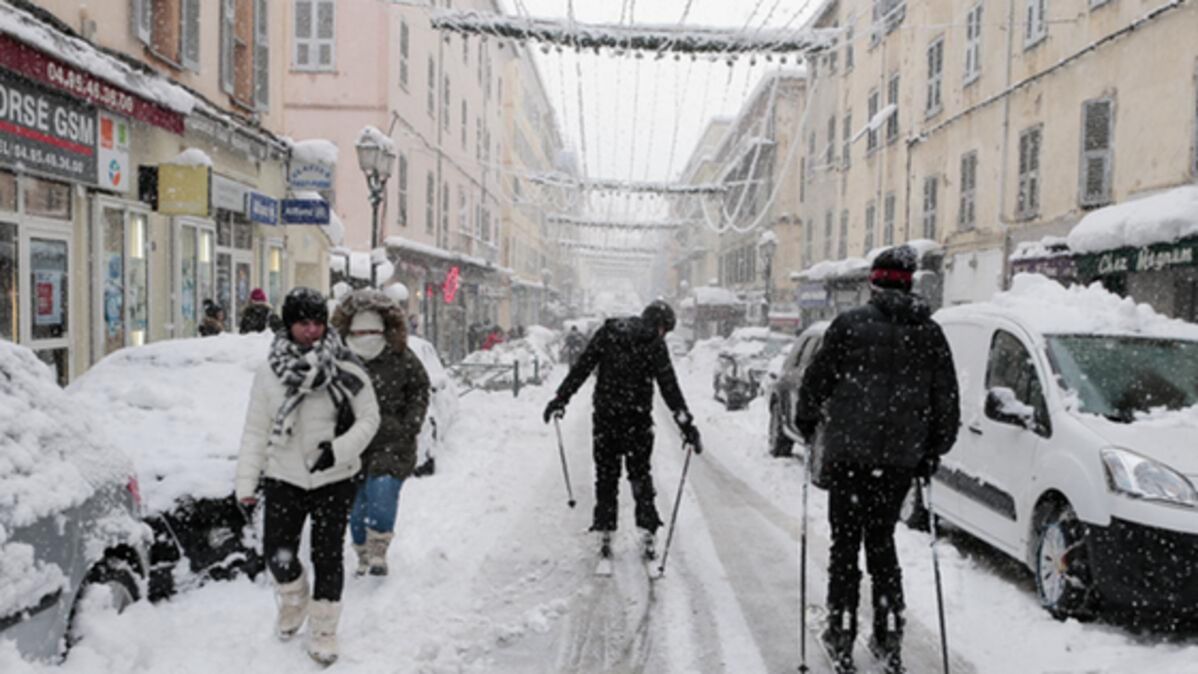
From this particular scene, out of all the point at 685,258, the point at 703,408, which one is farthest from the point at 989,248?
the point at 685,258

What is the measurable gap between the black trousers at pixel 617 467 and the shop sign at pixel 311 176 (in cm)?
1175

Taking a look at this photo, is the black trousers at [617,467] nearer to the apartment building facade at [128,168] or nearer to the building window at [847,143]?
the apartment building facade at [128,168]

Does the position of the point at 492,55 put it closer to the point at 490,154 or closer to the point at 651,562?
the point at 490,154

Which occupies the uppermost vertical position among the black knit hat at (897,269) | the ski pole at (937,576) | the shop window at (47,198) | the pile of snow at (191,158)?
the pile of snow at (191,158)

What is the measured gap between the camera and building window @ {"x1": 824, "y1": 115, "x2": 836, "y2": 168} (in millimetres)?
30734

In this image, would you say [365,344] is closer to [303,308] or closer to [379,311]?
[379,311]

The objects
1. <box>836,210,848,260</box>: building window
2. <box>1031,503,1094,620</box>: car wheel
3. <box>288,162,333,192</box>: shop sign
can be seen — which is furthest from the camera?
<box>836,210,848,260</box>: building window

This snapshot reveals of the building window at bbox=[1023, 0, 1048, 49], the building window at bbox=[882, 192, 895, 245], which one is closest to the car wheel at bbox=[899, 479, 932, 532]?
the building window at bbox=[1023, 0, 1048, 49]

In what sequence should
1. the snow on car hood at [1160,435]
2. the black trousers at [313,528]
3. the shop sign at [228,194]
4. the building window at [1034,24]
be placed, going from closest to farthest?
the black trousers at [313,528] < the snow on car hood at [1160,435] < the shop sign at [228,194] < the building window at [1034,24]

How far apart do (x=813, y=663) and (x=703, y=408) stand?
50.9 ft

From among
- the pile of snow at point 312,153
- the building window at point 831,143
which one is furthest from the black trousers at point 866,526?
the building window at point 831,143

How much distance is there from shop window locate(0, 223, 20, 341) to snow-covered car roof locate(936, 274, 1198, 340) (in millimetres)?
9103

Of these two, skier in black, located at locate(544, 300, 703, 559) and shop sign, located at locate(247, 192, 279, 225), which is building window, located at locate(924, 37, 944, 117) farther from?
skier in black, located at locate(544, 300, 703, 559)

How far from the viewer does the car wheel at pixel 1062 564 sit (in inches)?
193
